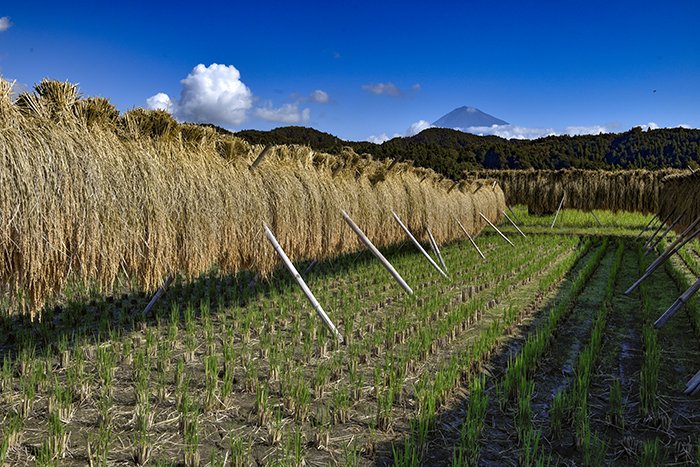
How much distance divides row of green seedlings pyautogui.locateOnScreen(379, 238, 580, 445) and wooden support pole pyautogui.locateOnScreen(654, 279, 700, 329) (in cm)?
178

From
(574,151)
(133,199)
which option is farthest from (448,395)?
(574,151)

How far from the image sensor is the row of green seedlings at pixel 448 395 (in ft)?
10.3

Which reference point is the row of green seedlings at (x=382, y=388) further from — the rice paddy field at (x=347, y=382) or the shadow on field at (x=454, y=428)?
the shadow on field at (x=454, y=428)

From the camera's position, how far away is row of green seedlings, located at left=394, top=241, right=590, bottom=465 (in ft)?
10.3

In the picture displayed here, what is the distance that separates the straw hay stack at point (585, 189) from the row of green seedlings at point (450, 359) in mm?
20073

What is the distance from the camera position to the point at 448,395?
4.05 metres

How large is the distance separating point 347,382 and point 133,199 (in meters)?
2.76

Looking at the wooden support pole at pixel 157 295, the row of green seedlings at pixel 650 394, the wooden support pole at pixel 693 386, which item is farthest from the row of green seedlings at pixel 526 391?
the wooden support pole at pixel 157 295

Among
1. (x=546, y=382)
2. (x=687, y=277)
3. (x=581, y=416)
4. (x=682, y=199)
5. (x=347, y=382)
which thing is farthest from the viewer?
(x=682, y=199)

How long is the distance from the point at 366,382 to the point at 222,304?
132 inches

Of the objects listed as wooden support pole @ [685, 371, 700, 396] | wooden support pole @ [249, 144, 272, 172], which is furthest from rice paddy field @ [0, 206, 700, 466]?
wooden support pole @ [249, 144, 272, 172]

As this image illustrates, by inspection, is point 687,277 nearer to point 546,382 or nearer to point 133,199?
point 546,382

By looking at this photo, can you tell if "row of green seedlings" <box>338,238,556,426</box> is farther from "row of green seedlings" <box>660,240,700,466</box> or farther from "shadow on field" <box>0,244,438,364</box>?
"shadow on field" <box>0,244,438,364</box>

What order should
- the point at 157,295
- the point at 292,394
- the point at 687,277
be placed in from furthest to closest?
the point at 687,277 → the point at 157,295 → the point at 292,394
